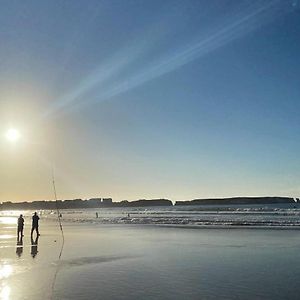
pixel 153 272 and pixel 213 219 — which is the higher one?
pixel 213 219

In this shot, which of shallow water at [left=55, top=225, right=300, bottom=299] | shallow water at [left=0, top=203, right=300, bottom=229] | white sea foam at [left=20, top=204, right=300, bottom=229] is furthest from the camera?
shallow water at [left=0, top=203, right=300, bottom=229]

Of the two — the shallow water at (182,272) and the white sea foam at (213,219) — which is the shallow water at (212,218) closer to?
the white sea foam at (213,219)

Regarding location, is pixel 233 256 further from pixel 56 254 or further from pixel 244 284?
pixel 56 254

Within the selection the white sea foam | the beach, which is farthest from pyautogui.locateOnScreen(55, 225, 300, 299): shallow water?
the white sea foam

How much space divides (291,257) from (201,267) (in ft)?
16.9

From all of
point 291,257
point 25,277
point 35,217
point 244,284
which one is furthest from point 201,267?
point 35,217

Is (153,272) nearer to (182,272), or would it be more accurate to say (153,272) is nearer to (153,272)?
(153,272)

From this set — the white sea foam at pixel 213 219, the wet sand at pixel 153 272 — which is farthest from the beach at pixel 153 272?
the white sea foam at pixel 213 219

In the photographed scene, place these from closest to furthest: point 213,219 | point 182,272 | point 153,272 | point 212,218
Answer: point 182,272 → point 153,272 → point 213,219 → point 212,218

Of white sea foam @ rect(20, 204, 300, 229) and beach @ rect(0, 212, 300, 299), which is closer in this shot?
beach @ rect(0, 212, 300, 299)

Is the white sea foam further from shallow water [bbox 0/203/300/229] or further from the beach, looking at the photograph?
the beach

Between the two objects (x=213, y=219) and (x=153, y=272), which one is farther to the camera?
(x=213, y=219)

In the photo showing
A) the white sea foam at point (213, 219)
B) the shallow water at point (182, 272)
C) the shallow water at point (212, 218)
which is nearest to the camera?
the shallow water at point (182, 272)

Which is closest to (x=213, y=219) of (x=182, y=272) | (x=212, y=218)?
(x=212, y=218)
